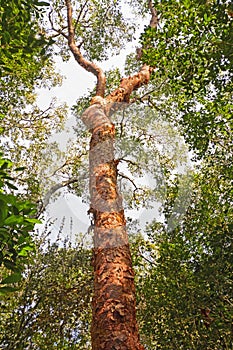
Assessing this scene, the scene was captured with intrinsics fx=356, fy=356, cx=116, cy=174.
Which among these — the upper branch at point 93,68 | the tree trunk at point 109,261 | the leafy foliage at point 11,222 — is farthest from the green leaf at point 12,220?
the upper branch at point 93,68

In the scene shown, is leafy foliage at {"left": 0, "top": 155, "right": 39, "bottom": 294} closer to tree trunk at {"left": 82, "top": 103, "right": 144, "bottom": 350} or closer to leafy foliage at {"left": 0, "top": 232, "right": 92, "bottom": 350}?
tree trunk at {"left": 82, "top": 103, "right": 144, "bottom": 350}

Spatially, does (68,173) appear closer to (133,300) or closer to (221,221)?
(221,221)

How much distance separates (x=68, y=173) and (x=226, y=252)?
863 centimetres

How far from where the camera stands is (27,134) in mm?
13164

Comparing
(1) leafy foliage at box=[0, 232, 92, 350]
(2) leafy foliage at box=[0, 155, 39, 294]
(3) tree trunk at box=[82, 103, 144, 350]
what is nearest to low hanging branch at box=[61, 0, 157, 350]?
(3) tree trunk at box=[82, 103, 144, 350]

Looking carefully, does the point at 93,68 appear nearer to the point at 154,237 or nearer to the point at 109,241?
the point at 154,237

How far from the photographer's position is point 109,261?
4.23 m

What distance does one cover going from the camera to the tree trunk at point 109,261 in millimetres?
3441


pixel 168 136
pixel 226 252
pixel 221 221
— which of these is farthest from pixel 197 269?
pixel 168 136

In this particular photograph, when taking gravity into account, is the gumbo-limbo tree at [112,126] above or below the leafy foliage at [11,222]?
above

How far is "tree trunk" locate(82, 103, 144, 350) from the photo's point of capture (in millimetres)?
3441

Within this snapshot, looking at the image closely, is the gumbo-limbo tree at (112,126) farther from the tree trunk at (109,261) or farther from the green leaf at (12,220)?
the green leaf at (12,220)

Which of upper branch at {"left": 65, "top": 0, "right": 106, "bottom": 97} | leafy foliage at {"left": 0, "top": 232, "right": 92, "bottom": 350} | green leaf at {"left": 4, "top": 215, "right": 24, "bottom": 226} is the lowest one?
green leaf at {"left": 4, "top": 215, "right": 24, "bottom": 226}

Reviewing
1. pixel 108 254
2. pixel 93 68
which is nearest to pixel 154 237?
pixel 93 68
